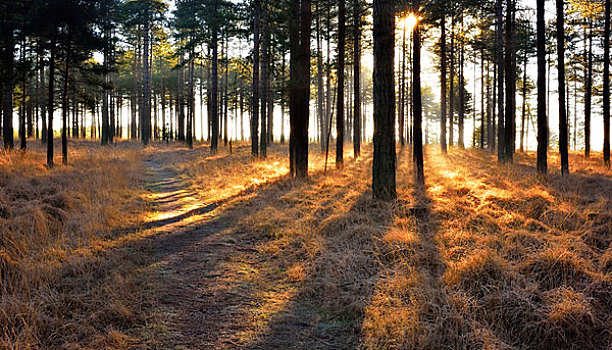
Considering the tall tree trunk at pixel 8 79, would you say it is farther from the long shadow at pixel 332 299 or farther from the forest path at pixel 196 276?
the long shadow at pixel 332 299

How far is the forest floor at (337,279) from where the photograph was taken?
3041 millimetres

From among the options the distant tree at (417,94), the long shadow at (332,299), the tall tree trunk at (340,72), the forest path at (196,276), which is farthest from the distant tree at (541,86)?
the forest path at (196,276)

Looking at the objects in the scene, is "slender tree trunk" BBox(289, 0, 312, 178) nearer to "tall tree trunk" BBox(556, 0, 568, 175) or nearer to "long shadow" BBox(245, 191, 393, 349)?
"long shadow" BBox(245, 191, 393, 349)

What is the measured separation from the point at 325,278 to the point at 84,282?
304 centimetres

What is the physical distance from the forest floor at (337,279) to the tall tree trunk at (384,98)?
1.96ft

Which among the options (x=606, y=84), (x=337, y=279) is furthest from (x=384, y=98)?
(x=606, y=84)

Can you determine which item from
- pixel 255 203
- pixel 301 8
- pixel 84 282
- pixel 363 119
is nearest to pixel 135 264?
pixel 84 282

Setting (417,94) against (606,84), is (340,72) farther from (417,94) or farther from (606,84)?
(606,84)

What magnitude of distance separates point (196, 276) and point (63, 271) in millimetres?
1641

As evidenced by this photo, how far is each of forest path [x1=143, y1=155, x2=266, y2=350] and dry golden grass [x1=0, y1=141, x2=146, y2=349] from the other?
38cm

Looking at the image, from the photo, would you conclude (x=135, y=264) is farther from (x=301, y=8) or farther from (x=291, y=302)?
(x=301, y=8)

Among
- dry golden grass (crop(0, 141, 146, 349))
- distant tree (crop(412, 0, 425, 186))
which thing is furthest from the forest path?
distant tree (crop(412, 0, 425, 186))

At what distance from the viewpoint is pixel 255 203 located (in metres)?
8.82

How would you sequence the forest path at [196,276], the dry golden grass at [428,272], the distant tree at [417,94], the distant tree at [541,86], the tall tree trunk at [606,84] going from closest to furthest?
1. the dry golden grass at [428,272]
2. the forest path at [196,276]
3. the distant tree at [417,94]
4. the distant tree at [541,86]
5. the tall tree trunk at [606,84]
